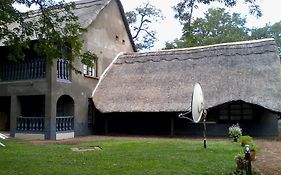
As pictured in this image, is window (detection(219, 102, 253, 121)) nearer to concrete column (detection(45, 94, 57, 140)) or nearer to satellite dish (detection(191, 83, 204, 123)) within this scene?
satellite dish (detection(191, 83, 204, 123))

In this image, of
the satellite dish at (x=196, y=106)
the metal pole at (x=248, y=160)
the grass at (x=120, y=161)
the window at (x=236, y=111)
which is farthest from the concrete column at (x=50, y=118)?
the metal pole at (x=248, y=160)

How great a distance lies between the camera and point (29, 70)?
739 inches

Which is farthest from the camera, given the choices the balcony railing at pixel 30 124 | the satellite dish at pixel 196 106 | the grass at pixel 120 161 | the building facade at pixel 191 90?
the building facade at pixel 191 90

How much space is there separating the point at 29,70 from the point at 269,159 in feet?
41.5

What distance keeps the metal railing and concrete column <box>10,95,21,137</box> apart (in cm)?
21

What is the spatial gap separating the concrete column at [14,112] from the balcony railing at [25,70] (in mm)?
1181

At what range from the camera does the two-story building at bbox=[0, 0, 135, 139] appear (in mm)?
18078

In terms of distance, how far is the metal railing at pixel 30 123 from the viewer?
1823cm

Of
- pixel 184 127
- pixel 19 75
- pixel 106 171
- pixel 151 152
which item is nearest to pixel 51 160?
pixel 106 171

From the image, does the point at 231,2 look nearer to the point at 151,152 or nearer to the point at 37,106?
the point at 151,152

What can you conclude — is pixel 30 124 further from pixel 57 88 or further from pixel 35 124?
pixel 57 88

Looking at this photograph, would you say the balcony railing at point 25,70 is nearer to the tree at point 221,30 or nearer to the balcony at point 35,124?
the balcony at point 35,124

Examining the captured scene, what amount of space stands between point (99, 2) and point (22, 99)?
7.74m

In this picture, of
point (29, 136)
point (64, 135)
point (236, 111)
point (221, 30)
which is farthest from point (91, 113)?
point (221, 30)
